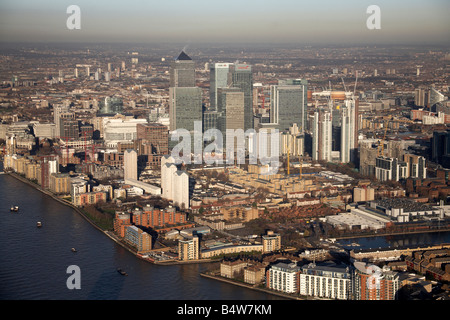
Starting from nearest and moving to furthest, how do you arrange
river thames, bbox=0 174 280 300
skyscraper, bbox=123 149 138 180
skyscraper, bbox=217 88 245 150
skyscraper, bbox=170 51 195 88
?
river thames, bbox=0 174 280 300 → skyscraper, bbox=123 149 138 180 → skyscraper, bbox=217 88 245 150 → skyscraper, bbox=170 51 195 88

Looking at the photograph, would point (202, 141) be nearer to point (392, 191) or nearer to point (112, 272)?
point (392, 191)

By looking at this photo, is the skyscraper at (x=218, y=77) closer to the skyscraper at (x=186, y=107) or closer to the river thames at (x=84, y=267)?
the skyscraper at (x=186, y=107)

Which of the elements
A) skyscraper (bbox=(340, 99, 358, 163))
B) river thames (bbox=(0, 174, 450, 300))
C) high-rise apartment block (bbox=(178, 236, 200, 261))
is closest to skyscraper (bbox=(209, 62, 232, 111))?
skyscraper (bbox=(340, 99, 358, 163))

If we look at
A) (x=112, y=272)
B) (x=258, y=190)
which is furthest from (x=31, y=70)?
(x=112, y=272)

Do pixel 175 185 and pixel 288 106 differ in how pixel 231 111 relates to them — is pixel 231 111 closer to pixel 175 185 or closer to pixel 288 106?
pixel 288 106

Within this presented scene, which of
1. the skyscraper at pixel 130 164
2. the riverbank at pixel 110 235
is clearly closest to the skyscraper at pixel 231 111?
the skyscraper at pixel 130 164

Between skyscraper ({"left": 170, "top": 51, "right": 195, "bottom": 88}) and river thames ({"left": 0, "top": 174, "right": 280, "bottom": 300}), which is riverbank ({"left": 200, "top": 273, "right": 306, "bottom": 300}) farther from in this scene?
skyscraper ({"left": 170, "top": 51, "right": 195, "bottom": 88})
